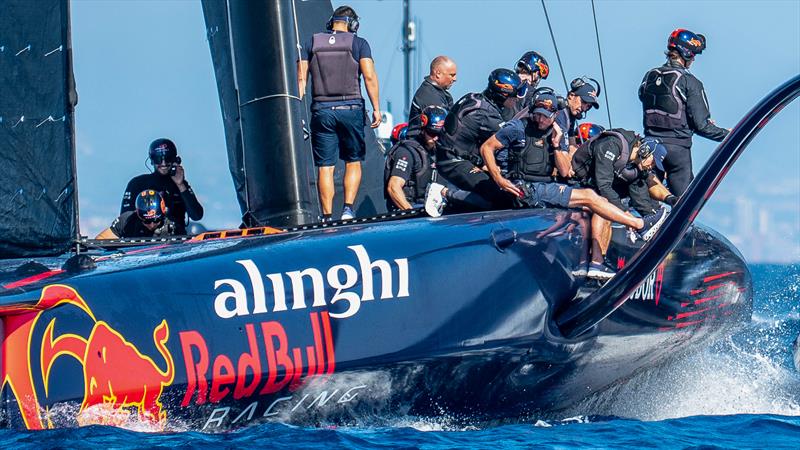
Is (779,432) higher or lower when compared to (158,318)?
lower

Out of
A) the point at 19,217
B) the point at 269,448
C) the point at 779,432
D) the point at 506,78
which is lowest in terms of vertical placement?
the point at 779,432

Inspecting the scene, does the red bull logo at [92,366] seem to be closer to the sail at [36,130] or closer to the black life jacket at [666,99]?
the sail at [36,130]

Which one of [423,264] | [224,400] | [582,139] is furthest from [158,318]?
[582,139]

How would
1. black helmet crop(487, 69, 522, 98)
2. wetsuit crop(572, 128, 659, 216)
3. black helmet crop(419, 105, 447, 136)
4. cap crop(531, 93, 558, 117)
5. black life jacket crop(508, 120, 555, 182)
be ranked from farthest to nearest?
1. black helmet crop(419, 105, 447, 136)
2. black helmet crop(487, 69, 522, 98)
3. black life jacket crop(508, 120, 555, 182)
4. wetsuit crop(572, 128, 659, 216)
5. cap crop(531, 93, 558, 117)

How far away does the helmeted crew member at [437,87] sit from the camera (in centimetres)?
914

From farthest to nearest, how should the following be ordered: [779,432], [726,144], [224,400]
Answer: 1. [779,432]
2. [726,144]
3. [224,400]

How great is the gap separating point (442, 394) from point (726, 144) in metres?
1.77

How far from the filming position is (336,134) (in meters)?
8.23

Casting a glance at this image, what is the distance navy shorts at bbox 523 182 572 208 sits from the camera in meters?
7.02

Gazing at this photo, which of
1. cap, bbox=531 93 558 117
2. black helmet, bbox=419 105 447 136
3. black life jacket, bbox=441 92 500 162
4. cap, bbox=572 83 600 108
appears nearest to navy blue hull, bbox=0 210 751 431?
cap, bbox=531 93 558 117

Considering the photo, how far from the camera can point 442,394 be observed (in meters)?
6.38

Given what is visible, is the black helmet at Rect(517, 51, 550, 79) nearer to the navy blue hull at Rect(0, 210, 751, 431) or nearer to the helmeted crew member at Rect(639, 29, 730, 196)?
the helmeted crew member at Rect(639, 29, 730, 196)

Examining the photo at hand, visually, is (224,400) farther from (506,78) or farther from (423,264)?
(506,78)

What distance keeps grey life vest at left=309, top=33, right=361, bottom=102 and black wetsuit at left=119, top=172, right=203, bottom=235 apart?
3.87 ft
